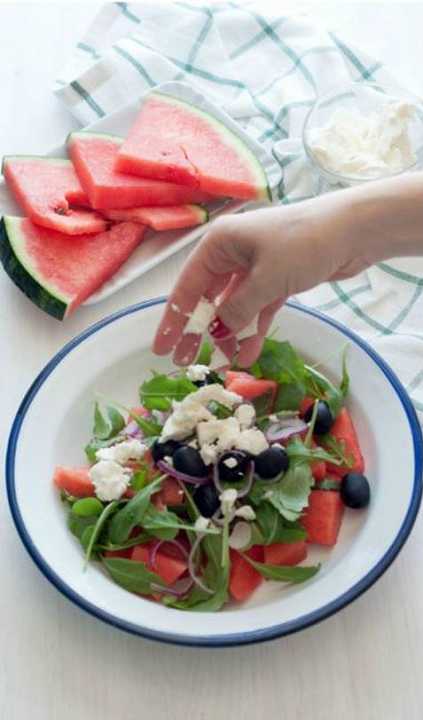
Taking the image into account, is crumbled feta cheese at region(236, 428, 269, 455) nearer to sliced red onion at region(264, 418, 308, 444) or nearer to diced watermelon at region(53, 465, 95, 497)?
sliced red onion at region(264, 418, 308, 444)

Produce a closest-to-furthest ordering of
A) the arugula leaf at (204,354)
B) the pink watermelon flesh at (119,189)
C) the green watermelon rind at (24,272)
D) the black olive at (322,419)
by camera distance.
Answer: the black olive at (322,419)
the arugula leaf at (204,354)
the green watermelon rind at (24,272)
the pink watermelon flesh at (119,189)

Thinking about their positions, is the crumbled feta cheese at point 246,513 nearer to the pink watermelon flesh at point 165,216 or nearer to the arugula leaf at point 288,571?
the arugula leaf at point 288,571

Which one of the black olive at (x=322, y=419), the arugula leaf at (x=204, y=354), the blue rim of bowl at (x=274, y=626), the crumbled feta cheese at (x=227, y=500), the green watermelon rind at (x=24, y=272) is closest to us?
the blue rim of bowl at (x=274, y=626)

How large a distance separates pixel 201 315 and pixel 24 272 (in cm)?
47

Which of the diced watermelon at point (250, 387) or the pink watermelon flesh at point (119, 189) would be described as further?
the pink watermelon flesh at point (119, 189)

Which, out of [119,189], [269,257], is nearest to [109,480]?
[269,257]

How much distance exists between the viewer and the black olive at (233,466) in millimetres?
1253

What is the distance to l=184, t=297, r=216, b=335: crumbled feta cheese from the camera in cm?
129

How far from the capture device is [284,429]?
4.39 feet

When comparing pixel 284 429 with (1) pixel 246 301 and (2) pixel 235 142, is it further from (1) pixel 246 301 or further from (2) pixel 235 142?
(2) pixel 235 142

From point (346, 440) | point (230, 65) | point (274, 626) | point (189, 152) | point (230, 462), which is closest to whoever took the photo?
point (274, 626)

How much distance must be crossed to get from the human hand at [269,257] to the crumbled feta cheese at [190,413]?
92mm

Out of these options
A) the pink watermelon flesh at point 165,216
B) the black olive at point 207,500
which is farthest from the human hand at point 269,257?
the pink watermelon flesh at point 165,216

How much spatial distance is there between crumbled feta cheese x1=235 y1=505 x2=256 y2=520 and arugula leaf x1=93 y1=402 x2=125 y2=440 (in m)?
0.25
